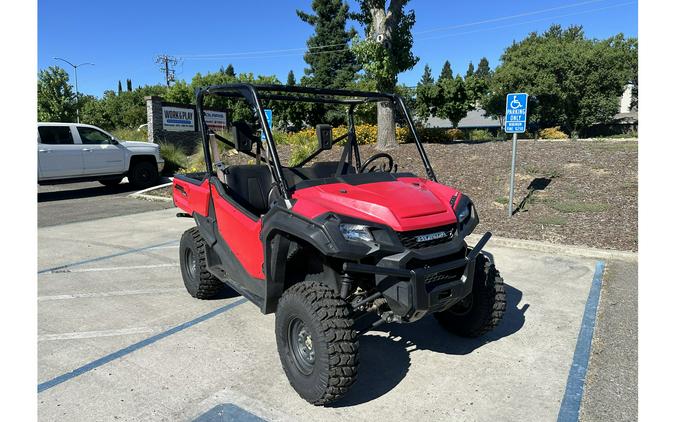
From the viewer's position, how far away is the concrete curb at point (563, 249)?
5871mm

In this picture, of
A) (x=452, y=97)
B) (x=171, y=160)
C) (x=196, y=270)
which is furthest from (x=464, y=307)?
(x=452, y=97)

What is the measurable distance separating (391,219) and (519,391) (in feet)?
4.64

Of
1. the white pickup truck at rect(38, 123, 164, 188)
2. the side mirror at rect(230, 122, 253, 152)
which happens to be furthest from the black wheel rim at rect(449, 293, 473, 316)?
the white pickup truck at rect(38, 123, 164, 188)

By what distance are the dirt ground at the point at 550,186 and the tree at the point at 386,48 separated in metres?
0.83

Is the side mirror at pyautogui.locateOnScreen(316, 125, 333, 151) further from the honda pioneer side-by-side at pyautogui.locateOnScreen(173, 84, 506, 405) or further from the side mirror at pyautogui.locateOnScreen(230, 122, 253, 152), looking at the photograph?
the side mirror at pyautogui.locateOnScreen(230, 122, 253, 152)

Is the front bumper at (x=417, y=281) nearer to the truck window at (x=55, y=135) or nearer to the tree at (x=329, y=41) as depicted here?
the truck window at (x=55, y=135)

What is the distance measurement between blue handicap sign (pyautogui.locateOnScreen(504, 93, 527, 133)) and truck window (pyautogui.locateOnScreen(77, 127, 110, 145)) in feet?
33.7

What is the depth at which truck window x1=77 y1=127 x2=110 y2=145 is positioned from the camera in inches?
471

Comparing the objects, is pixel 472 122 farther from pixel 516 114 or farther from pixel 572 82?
pixel 516 114


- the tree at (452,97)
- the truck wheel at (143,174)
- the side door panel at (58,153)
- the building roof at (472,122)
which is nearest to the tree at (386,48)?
the truck wheel at (143,174)

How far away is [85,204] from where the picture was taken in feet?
35.5

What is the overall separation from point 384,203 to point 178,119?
1684 cm

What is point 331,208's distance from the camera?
2.88 meters

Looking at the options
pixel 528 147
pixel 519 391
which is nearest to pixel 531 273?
pixel 519 391
